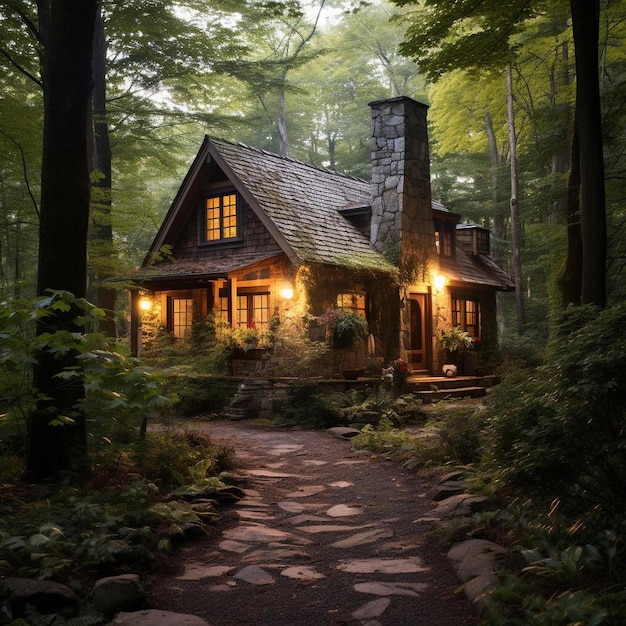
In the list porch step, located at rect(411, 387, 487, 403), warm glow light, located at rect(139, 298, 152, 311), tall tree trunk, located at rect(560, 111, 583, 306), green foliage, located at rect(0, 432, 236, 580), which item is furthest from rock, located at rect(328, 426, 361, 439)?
warm glow light, located at rect(139, 298, 152, 311)

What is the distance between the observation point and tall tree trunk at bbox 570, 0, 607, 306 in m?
7.50

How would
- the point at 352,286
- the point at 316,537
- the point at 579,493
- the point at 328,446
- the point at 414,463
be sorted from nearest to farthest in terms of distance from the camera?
the point at 579,493 < the point at 316,537 < the point at 414,463 < the point at 328,446 < the point at 352,286

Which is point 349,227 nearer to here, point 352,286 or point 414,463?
point 352,286

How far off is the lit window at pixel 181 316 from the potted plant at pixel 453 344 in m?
6.97

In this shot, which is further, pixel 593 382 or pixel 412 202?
pixel 412 202

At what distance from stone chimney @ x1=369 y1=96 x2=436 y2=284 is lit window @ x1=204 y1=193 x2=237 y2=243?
3741 mm

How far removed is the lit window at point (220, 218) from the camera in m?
16.6

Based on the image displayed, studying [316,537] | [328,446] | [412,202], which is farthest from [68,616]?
[412,202]

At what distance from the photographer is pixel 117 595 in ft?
11.7

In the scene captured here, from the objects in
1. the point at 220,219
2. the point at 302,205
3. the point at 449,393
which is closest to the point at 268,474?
the point at 449,393

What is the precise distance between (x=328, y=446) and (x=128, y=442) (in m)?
3.25

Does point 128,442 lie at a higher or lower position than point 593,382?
lower

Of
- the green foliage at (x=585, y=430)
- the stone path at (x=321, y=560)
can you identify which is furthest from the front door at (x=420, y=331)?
the green foliage at (x=585, y=430)

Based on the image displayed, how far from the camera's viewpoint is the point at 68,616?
11.1 ft
